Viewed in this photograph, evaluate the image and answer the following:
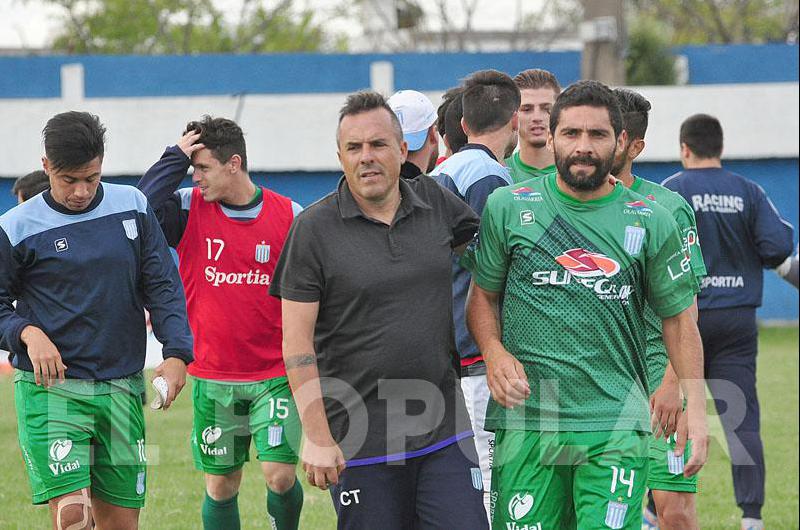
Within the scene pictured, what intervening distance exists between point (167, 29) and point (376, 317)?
33.4 metres

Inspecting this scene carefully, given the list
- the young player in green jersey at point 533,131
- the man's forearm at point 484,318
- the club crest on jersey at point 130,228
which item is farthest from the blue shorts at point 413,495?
the young player in green jersey at point 533,131

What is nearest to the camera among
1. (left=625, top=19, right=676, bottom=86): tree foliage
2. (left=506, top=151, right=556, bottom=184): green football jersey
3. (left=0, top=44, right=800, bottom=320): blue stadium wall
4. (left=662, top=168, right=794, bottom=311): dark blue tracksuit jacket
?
(left=506, top=151, right=556, bottom=184): green football jersey

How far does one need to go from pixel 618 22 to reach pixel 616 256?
17868mm

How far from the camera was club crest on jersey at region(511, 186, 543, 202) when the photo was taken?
481 centimetres

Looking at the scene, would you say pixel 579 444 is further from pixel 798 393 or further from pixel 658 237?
pixel 798 393

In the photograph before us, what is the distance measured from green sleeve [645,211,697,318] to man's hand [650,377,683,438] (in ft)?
1.28

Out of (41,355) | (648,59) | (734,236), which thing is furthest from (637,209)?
(648,59)

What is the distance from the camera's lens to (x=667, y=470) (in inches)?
240

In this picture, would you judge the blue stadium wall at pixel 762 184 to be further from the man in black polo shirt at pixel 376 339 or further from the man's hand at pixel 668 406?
the man in black polo shirt at pixel 376 339

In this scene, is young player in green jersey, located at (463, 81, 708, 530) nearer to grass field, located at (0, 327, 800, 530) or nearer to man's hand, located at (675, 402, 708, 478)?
man's hand, located at (675, 402, 708, 478)

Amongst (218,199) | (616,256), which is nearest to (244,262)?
(218,199)

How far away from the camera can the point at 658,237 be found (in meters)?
4.76

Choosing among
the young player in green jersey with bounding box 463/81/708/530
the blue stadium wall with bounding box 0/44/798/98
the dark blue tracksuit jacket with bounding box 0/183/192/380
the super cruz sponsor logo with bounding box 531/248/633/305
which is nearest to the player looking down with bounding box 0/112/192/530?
the dark blue tracksuit jacket with bounding box 0/183/192/380

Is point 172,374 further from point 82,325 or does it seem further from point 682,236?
point 682,236
